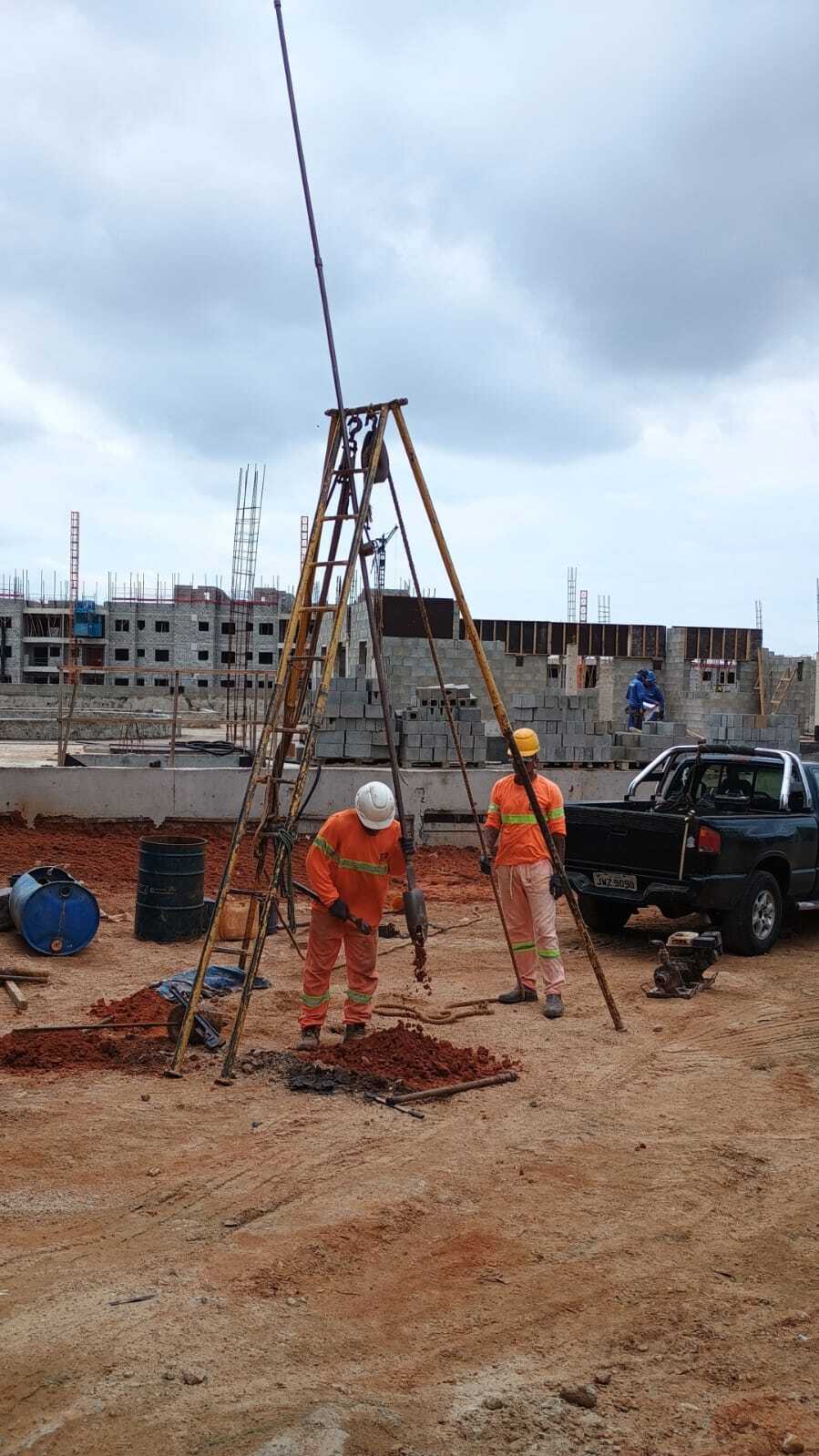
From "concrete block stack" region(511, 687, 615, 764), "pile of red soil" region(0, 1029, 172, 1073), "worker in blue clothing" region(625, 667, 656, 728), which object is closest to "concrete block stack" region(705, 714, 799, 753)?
"worker in blue clothing" region(625, 667, 656, 728)

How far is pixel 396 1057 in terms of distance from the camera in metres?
6.41

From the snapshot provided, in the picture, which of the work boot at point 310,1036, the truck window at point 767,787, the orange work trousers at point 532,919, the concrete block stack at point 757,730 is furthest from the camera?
the concrete block stack at point 757,730

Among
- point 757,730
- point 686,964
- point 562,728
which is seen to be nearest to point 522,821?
point 686,964

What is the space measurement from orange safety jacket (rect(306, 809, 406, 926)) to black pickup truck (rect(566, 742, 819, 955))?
10.6 feet

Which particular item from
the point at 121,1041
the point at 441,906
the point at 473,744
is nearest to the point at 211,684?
the point at 473,744

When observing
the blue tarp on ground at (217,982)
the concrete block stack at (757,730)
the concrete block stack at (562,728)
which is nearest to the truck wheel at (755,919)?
the blue tarp on ground at (217,982)

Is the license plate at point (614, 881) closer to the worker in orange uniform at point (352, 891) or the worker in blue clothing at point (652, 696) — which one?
the worker in orange uniform at point (352, 891)

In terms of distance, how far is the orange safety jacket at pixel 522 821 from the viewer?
8023 millimetres

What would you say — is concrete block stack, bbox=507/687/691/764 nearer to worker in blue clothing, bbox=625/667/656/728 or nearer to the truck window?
worker in blue clothing, bbox=625/667/656/728

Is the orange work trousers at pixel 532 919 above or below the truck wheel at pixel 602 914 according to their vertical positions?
above

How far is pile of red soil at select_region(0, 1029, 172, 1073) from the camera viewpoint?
632 cm

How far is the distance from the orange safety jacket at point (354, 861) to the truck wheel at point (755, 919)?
3.79 metres

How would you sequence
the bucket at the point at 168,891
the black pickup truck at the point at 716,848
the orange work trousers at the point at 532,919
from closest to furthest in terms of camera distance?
the orange work trousers at the point at 532,919 → the black pickup truck at the point at 716,848 → the bucket at the point at 168,891

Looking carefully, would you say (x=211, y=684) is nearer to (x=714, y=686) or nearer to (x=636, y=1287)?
(x=714, y=686)
